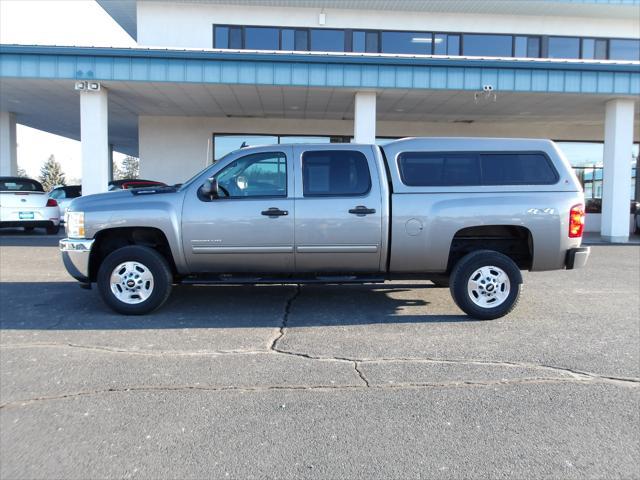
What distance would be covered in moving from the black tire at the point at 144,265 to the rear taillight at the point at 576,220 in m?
4.80

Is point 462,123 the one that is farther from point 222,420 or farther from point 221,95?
point 222,420

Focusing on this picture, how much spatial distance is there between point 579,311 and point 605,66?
10.1 m

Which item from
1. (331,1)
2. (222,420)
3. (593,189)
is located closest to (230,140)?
(331,1)

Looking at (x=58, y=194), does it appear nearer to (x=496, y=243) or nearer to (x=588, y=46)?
(x=496, y=243)

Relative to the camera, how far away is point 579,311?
6.73 metres

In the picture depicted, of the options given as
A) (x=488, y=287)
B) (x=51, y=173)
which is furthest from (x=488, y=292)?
(x=51, y=173)

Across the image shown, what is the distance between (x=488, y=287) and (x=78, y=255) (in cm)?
489

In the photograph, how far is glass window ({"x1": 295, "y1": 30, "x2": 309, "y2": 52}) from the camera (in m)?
17.7

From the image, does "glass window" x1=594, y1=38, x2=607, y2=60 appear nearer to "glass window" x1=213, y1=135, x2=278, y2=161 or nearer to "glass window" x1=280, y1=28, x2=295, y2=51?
"glass window" x1=280, y1=28, x2=295, y2=51

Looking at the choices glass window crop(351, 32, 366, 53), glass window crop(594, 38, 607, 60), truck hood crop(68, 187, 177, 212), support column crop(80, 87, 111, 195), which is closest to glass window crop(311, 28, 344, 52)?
glass window crop(351, 32, 366, 53)

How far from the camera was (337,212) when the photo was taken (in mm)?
6168

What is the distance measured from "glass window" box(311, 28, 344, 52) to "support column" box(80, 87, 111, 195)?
721 centimetres

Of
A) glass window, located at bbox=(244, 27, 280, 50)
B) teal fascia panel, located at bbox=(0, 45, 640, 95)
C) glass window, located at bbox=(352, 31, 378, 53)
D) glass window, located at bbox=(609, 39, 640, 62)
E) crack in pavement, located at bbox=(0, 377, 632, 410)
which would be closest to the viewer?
crack in pavement, located at bbox=(0, 377, 632, 410)

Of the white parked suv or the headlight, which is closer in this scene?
the headlight
